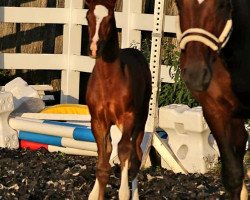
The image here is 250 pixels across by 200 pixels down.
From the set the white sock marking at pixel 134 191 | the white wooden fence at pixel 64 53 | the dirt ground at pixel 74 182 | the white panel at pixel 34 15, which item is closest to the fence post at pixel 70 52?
the white wooden fence at pixel 64 53

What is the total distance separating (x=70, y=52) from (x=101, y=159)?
4939mm

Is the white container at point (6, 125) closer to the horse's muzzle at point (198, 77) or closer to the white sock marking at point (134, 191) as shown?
the white sock marking at point (134, 191)

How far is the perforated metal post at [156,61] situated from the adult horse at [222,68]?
119 inches

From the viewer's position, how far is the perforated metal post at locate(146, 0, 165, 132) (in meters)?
8.24

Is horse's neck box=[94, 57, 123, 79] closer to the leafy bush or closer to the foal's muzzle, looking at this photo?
the foal's muzzle

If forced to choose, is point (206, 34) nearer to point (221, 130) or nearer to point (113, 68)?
point (221, 130)

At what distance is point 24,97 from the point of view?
982 cm

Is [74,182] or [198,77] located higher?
[198,77]

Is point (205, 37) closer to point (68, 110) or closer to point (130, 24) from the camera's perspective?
point (68, 110)

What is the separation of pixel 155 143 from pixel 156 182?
794 mm

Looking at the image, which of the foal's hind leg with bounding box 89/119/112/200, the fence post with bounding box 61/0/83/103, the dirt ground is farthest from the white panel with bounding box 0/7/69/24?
the foal's hind leg with bounding box 89/119/112/200

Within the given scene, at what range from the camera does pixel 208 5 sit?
13.3ft

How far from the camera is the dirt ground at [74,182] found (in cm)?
688

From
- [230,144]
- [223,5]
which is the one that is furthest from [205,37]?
[230,144]
